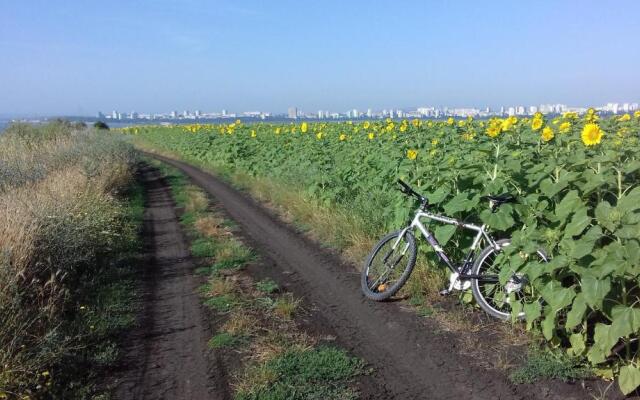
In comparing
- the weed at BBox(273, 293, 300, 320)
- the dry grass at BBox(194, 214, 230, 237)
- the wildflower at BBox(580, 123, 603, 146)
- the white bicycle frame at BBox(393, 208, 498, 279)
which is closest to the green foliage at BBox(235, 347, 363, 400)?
the weed at BBox(273, 293, 300, 320)

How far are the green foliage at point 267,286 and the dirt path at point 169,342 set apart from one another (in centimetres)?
83

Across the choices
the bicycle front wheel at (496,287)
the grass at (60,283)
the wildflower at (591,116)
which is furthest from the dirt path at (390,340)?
the wildflower at (591,116)

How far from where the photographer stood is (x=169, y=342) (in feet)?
17.4

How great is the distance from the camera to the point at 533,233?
458cm

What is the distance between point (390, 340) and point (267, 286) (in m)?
2.22

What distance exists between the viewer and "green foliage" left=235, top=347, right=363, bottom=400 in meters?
4.21

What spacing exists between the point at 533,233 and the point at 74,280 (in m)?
5.66

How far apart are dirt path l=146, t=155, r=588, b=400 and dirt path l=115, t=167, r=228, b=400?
131 centimetres

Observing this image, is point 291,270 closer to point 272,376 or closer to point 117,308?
point 117,308

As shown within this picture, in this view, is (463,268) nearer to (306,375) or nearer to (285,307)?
(285,307)

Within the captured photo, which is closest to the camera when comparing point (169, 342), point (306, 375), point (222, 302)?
point (306, 375)

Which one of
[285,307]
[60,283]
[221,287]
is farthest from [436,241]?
[60,283]

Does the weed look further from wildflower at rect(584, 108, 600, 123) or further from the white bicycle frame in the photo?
wildflower at rect(584, 108, 600, 123)

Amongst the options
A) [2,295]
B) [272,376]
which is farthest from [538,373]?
[2,295]
